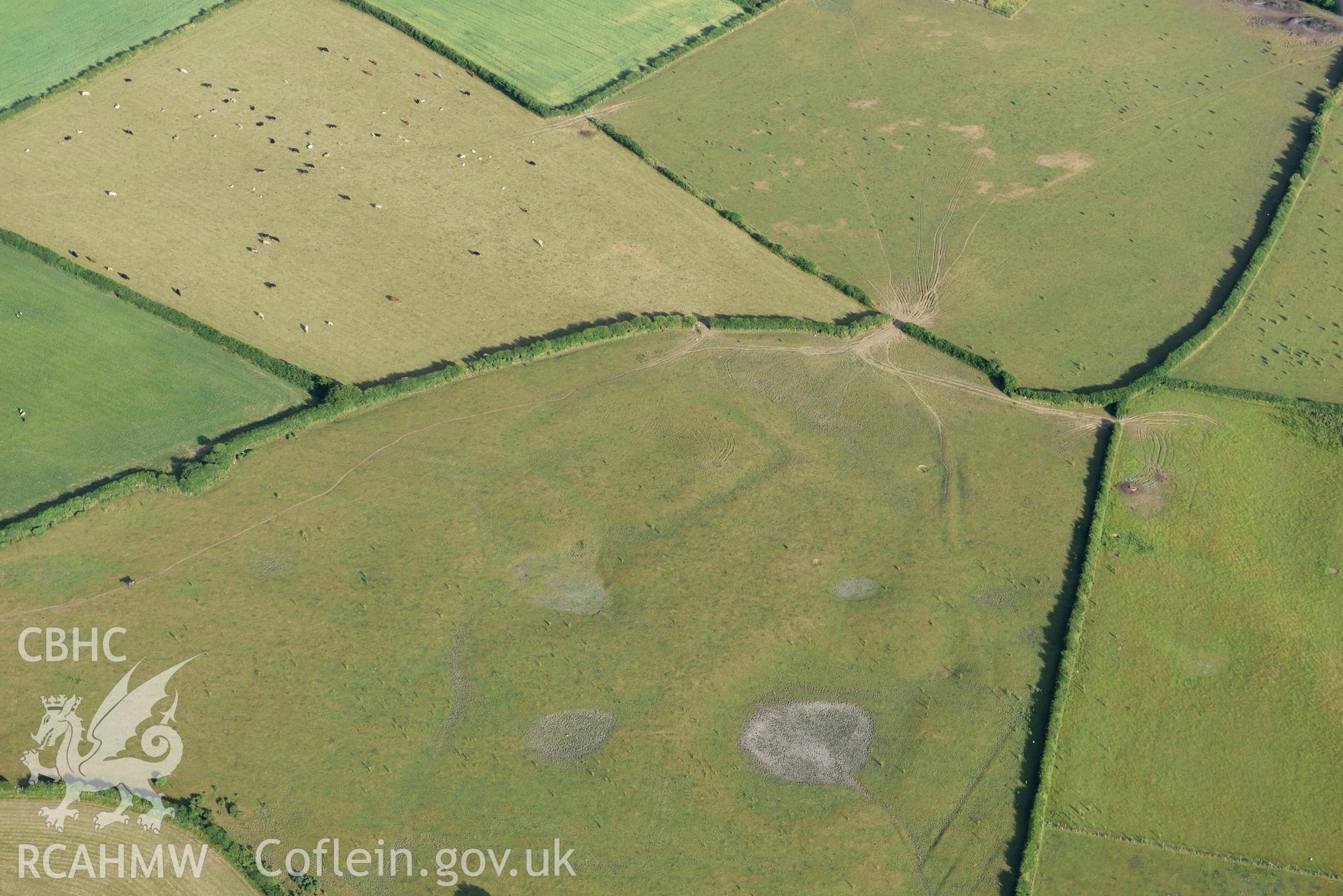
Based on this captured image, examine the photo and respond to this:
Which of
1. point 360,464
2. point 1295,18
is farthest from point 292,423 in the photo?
point 1295,18

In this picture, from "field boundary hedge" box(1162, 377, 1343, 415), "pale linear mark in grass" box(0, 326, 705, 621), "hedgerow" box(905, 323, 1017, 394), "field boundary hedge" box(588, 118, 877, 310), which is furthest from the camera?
"field boundary hedge" box(588, 118, 877, 310)

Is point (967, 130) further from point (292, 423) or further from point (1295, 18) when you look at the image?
point (292, 423)

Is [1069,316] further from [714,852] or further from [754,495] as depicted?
[714,852]

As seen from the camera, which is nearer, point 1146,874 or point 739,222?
point 1146,874

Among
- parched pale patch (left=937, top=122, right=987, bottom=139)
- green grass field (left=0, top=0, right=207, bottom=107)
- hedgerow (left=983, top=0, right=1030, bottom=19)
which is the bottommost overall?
parched pale patch (left=937, top=122, right=987, bottom=139)

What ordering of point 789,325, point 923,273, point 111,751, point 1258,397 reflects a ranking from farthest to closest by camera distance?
point 923,273 → point 789,325 → point 1258,397 → point 111,751

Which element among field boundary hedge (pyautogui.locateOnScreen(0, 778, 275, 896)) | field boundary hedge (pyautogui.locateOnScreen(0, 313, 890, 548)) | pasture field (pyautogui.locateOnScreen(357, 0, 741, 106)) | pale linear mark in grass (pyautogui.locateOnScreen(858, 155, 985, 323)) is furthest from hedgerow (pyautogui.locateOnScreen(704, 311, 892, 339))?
field boundary hedge (pyautogui.locateOnScreen(0, 778, 275, 896))

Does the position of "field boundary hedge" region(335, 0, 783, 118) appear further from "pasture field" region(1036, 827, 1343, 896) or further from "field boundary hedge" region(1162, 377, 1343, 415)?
"pasture field" region(1036, 827, 1343, 896)
